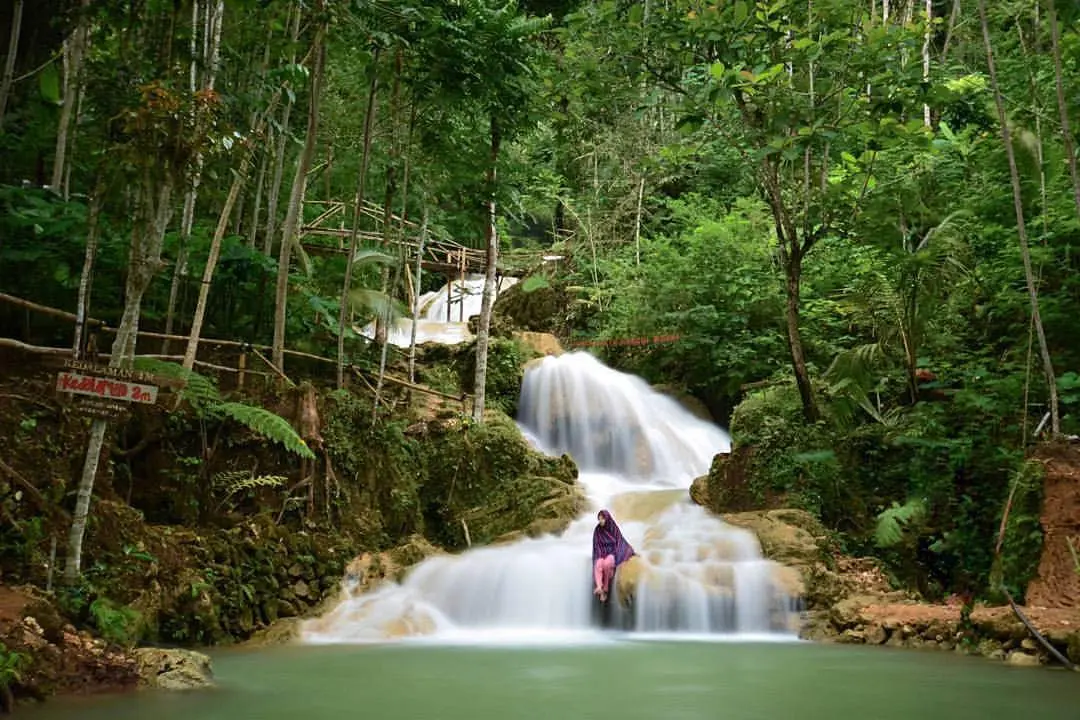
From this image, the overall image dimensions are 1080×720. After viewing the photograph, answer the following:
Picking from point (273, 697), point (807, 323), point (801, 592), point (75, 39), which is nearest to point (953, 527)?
point (801, 592)

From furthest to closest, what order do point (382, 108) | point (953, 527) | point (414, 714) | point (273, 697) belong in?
point (382, 108), point (953, 527), point (273, 697), point (414, 714)

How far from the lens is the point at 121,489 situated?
9.19m

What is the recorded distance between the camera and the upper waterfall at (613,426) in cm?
1633

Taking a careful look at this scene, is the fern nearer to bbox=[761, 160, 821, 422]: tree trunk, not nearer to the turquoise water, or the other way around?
the turquoise water

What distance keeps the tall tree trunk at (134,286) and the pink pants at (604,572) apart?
18.0 ft

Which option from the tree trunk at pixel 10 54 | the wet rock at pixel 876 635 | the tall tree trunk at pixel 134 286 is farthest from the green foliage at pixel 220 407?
the wet rock at pixel 876 635

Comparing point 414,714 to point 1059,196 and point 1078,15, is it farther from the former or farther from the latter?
point 1059,196

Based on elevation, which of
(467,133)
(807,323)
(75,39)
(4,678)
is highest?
(467,133)

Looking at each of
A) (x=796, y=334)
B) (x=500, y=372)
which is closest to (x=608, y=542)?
(x=796, y=334)

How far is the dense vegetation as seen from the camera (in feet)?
23.2

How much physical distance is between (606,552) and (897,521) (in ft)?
11.2

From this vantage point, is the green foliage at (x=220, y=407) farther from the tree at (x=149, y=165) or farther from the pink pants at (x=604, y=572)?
the pink pants at (x=604, y=572)

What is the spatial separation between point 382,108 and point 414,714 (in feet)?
35.8

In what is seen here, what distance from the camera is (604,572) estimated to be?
976 cm
